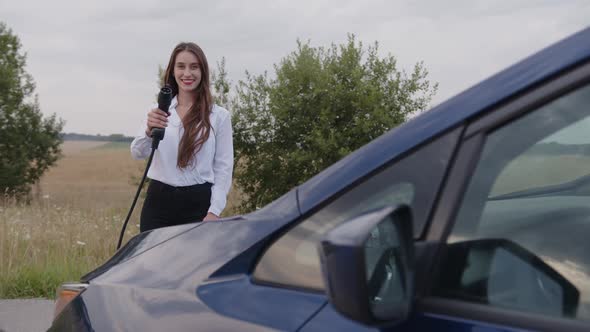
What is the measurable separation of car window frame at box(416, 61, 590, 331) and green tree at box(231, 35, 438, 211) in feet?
55.2

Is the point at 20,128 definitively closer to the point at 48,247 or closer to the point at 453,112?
the point at 48,247

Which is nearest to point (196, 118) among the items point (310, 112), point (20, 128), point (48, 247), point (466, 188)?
point (466, 188)

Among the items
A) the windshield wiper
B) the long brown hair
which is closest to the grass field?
the long brown hair

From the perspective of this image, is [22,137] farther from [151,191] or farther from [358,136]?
[151,191]

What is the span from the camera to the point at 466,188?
145 cm

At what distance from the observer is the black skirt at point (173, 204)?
4055mm

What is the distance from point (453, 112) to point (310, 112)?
18.0 metres

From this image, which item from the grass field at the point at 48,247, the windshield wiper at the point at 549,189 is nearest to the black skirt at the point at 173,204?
the grass field at the point at 48,247

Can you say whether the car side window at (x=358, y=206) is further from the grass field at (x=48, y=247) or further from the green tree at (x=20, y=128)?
the green tree at (x=20, y=128)

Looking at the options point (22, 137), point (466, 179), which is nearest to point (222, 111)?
point (466, 179)

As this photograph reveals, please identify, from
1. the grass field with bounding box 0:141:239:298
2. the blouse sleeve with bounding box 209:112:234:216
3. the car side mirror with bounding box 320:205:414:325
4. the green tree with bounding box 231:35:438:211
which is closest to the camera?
the car side mirror with bounding box 320:205:414:325

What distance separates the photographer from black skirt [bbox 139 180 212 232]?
4.05 m

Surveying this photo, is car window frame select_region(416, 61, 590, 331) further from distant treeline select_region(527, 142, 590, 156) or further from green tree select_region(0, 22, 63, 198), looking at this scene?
green tree select_region(0, 22, 63, 198)

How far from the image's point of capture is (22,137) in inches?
1038
